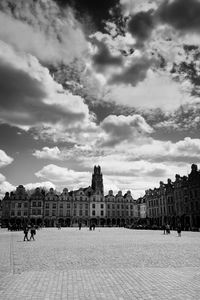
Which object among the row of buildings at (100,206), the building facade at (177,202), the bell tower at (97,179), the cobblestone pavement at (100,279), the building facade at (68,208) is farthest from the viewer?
the bell tower at (97,179)

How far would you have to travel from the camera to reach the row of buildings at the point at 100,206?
76.2 meters

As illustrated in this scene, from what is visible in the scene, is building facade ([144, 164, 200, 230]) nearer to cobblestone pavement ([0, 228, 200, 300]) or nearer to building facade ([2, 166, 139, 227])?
building facade ([2, 166, 139, 227])

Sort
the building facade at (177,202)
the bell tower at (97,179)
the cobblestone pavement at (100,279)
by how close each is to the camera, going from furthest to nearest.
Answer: the bell tower at (97,179) < the building facade at (177,202) < the cobblestone pavement at (100,279)

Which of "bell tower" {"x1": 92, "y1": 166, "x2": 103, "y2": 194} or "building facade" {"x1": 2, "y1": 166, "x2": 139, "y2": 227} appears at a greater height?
"bell tower" {"x1": 92, "y1": 166, "x2": 103, "y2": 194}

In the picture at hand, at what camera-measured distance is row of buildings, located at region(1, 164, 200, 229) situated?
76181mm

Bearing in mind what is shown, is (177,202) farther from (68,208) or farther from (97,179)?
(97,179)

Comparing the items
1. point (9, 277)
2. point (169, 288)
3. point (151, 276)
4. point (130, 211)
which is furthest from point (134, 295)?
point (130, 211)

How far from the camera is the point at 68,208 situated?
103 meters

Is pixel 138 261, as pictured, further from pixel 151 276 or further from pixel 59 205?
pixel 59 205

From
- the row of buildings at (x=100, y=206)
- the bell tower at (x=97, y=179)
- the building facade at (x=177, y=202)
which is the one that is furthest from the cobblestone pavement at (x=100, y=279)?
the bell tower at (x=97, y=179)

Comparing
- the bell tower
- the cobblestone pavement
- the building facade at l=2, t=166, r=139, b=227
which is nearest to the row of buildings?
the building facade at l=2, t=166, r=139, b=227

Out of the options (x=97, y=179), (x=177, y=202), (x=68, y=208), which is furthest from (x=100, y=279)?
(x=97, y=179)

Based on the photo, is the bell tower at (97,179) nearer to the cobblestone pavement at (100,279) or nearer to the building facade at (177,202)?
the building facade at (177,202)

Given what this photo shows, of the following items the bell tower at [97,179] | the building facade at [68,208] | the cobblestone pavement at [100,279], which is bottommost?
the cobblestone pavement at [100,279]
